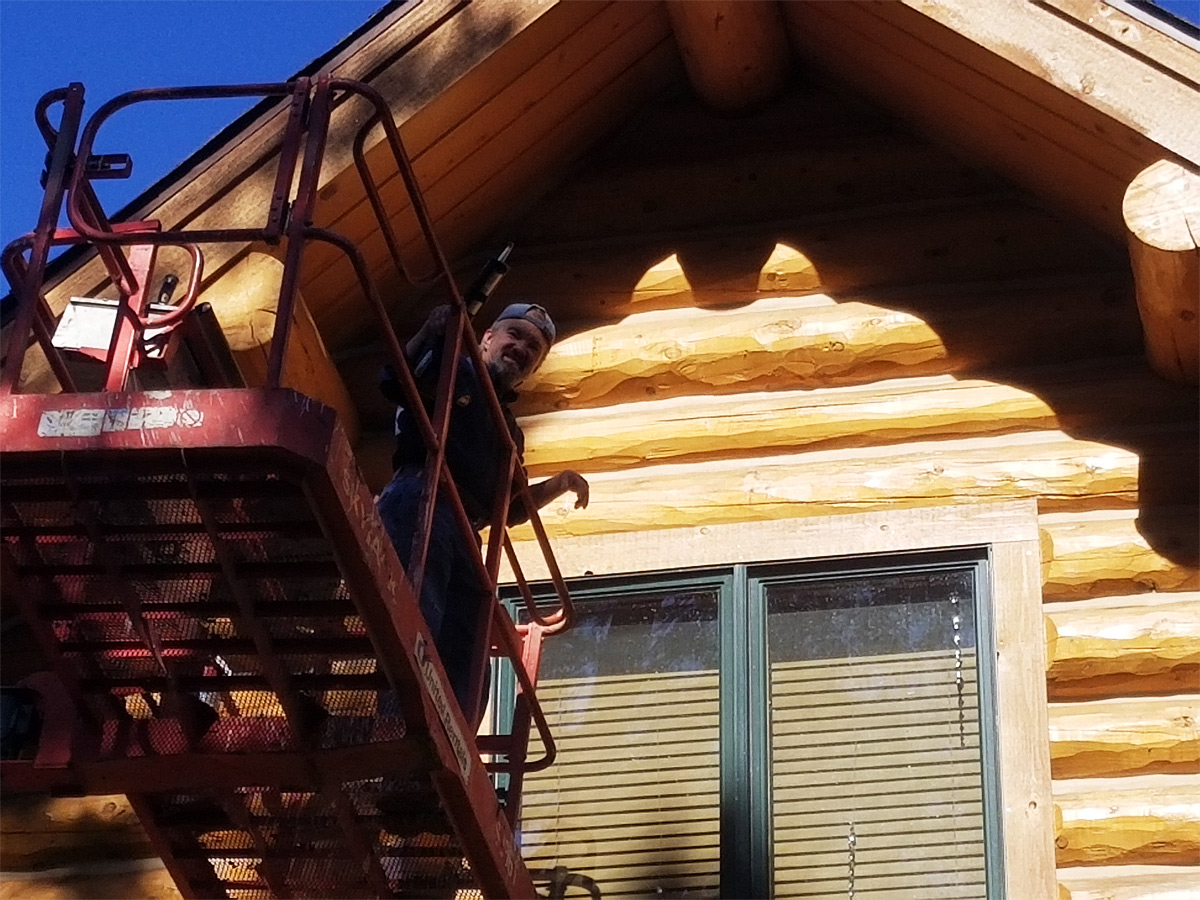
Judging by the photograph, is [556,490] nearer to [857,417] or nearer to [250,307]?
[250,307]

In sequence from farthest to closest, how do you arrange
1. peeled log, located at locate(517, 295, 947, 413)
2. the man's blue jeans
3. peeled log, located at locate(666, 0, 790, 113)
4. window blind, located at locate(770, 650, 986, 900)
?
peeled log, located at locate(666, 0, 790, 113), peeled log, located at locate(517, 295, 947, 413), window blind, located at locate(770, 650, 986, 900), the man's blue jeans

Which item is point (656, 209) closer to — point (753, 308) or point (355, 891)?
point (753, 308)

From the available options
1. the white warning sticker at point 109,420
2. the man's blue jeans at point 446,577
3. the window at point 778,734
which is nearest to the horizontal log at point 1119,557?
the window at point 778,734

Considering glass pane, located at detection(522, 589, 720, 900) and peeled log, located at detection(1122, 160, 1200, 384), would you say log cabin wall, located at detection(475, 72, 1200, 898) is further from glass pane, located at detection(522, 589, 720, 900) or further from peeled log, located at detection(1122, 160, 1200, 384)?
peeled log, located at detection(1122, 160, 1200, 384)

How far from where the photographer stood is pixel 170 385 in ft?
21.7

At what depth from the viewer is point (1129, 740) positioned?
6.54 metres

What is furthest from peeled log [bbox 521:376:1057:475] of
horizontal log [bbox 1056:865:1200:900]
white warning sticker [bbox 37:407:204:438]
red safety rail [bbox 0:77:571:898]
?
white warning sticker [bbox 37:407:204:438]

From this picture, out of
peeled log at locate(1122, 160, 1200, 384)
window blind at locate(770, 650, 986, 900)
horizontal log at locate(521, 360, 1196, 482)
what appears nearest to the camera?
peeled log at locate(1122, 160, 1200, 384)

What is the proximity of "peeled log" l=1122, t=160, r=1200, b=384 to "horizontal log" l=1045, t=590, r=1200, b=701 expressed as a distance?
95 cm

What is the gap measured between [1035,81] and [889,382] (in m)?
1.38

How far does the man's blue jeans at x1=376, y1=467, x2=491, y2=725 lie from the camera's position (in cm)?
591

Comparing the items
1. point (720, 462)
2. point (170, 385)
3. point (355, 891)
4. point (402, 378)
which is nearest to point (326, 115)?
A: point (402, 378)

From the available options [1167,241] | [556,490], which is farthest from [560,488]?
[1167,241]

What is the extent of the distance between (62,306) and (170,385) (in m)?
0.57
